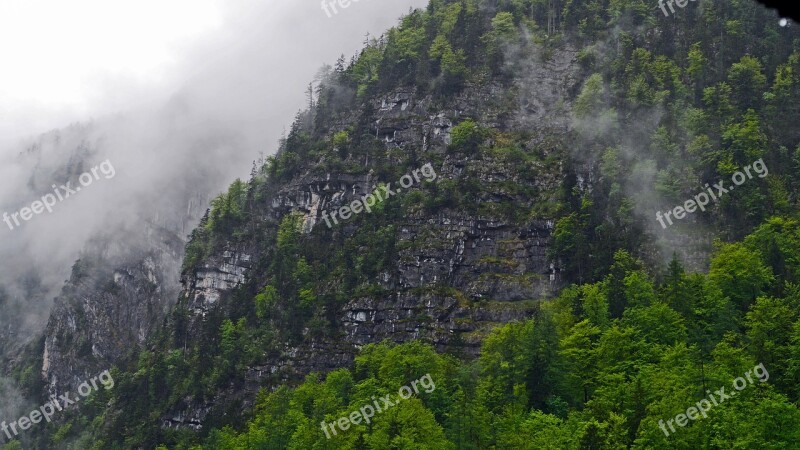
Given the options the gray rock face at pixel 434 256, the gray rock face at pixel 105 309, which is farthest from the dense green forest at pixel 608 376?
the gray rock face at pixel 105 309

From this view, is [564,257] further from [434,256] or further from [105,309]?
[105,309]

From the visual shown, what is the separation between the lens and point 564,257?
9856cm

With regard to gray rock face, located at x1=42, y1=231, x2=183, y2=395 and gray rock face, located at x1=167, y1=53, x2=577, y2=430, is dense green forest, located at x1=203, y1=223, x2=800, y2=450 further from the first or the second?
gray rock face, located at x1=42, y1=231, x2=183, y2=395

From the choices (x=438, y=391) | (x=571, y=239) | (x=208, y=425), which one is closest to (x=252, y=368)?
(x=208, y=425)

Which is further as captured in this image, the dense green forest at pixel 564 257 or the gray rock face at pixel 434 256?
the gray rock face at pixel 434 256

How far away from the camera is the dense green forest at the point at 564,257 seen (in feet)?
212

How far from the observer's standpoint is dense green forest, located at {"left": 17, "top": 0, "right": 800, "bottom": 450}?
212ft

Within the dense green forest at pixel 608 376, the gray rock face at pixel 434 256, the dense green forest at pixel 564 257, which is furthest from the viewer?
the gray rock face at pixel 434 256

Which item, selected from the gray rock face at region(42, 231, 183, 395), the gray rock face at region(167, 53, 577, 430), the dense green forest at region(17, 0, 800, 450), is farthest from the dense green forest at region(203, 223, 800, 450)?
the gray rock face at region(42, 231, 183, 395)

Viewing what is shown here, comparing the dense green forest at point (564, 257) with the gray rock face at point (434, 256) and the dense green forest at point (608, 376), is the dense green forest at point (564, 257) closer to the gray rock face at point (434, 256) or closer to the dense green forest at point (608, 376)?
the dense green forest at point (608, 376)

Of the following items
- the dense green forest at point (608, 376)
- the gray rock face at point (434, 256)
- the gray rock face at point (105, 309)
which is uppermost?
the gray rock face at point (105, 309)

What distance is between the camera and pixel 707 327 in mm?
74188

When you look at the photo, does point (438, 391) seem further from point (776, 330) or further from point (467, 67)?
point (467, 67)

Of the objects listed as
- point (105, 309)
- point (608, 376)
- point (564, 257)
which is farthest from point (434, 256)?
point (105, 309)
